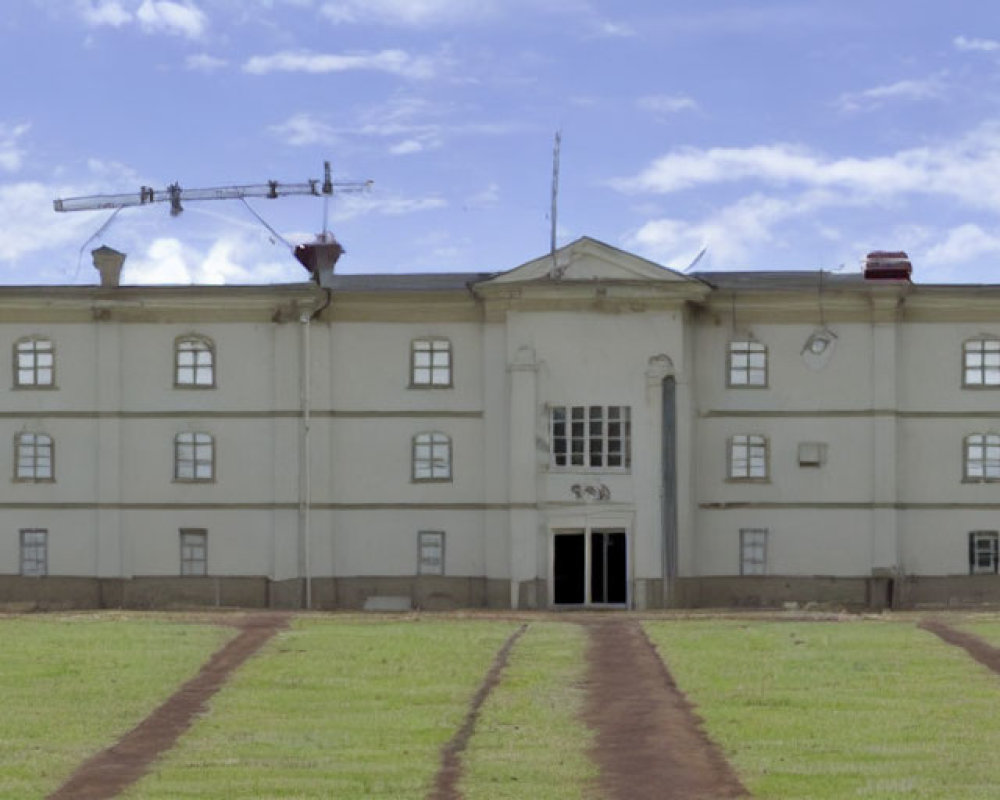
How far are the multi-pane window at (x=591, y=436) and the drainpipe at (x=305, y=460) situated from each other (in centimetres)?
681

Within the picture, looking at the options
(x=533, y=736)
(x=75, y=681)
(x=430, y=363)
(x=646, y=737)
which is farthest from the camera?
(x=430, y=363)

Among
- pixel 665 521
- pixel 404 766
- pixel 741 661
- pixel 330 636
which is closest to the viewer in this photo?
pixel 404 766

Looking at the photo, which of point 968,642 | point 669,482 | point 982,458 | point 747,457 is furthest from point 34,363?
point 968,642

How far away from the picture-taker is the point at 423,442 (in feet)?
194

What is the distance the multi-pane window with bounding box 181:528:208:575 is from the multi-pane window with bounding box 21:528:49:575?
12.5 feet

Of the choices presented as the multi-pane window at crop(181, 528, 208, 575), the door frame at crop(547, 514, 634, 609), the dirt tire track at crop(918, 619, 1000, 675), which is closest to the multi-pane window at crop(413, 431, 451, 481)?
the door frame at crop(547, 514, 634, 609)

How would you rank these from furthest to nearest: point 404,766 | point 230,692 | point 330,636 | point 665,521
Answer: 1. point 665,521
2. point 330,636
3. point 230,692
4. point 404,766

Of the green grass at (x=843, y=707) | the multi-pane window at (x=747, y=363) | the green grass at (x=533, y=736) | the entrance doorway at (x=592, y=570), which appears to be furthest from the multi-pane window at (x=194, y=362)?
the green grass at (x=533, y=736)

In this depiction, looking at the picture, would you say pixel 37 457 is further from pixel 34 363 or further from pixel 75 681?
pixel 75 681

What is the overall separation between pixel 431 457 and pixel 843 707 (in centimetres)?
2782

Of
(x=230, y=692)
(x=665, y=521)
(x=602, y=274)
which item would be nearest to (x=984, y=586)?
(x=665, y=521)

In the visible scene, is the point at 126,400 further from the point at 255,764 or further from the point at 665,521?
the point at 255,764

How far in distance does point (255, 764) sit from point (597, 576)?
30693 mm

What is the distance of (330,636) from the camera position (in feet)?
149
